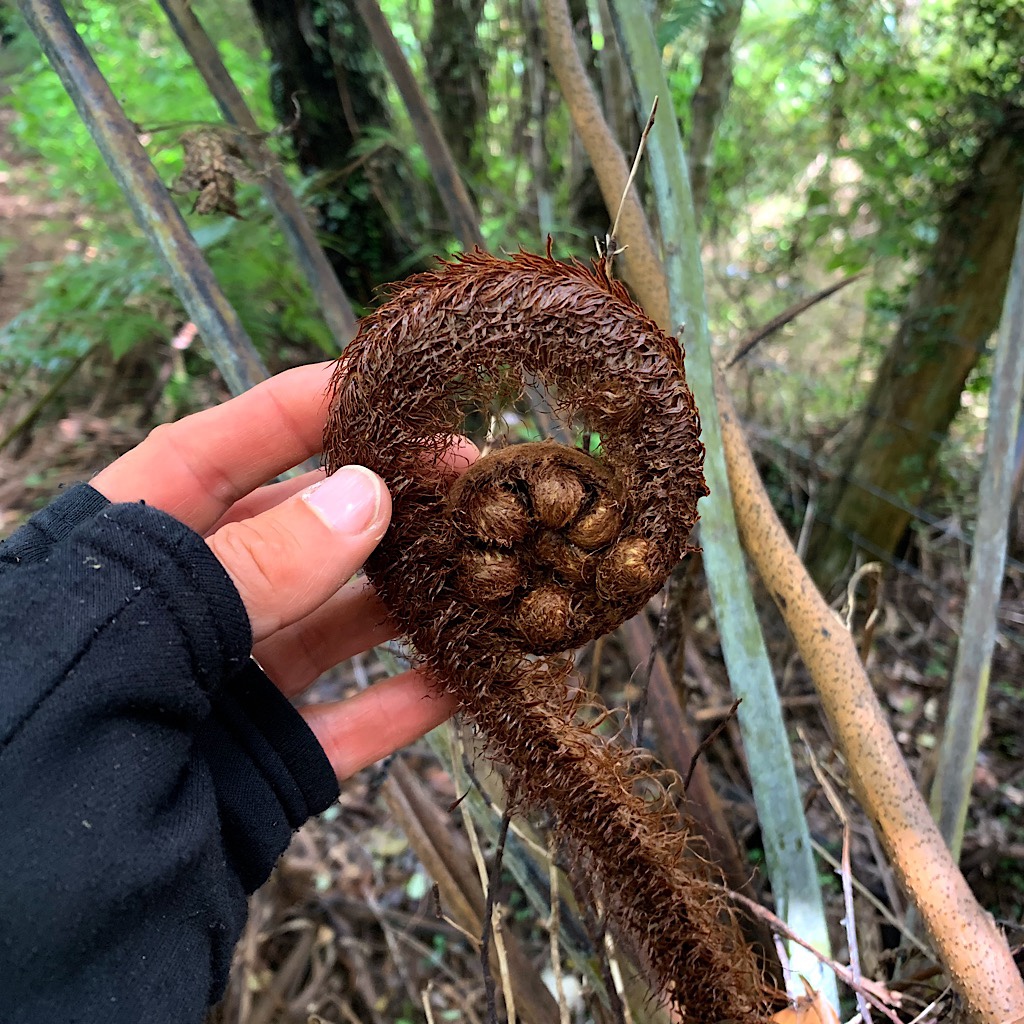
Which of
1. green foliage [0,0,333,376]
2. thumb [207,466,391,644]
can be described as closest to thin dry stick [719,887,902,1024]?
thumb [207,466,391,644]

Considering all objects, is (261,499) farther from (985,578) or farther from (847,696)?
(985,578)

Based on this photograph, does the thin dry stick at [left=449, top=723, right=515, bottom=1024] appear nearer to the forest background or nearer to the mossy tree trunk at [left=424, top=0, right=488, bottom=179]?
the forest background

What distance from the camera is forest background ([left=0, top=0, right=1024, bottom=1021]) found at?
1.93 m

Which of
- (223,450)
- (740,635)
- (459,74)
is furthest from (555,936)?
(459,74)

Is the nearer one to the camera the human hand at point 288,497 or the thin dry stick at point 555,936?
the thin dry stick at point 555,936

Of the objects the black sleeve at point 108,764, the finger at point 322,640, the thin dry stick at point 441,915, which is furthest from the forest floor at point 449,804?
the black sleeve at point 108,764

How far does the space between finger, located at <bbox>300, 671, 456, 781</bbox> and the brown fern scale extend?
6.1 inches

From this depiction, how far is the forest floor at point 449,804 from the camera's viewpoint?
1.76m

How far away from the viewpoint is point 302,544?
3.14 ft

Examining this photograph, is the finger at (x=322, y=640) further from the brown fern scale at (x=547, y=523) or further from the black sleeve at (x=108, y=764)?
the black sleeve at (x=108, y=764)

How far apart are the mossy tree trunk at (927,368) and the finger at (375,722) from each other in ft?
6.51

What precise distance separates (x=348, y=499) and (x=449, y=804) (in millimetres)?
1602

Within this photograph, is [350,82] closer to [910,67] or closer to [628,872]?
[910,67]

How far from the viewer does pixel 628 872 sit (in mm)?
1085
